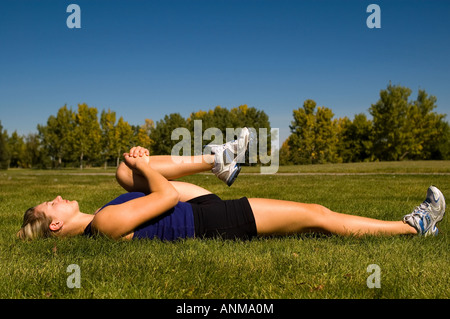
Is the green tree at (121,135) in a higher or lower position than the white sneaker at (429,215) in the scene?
higher

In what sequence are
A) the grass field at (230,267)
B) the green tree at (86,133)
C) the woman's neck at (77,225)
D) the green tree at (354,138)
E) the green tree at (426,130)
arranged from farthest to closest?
the green tree at (354,138) → the green tree at (426,130) → the green tree at (86,133) → the woman's neck at (77,225) → the grass field at (230,267)

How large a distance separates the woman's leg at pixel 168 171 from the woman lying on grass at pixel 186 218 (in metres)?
0.01

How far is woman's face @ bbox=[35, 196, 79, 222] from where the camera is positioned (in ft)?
11.1

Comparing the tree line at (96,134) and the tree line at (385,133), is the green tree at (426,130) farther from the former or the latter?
the tree line at (96,134)

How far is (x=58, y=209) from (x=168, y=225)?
3.50ft

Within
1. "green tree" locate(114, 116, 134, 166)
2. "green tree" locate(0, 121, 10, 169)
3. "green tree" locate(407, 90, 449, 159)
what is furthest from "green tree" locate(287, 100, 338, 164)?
"green tree" locate(0, 121, 10, 169)

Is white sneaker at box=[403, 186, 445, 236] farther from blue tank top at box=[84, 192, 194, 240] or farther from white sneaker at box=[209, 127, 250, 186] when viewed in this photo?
blue tank top at box=[84, 192, 194, 240]

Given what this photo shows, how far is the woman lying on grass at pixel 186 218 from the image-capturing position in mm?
3223

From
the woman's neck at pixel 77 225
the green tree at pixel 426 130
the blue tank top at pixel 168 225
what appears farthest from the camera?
the green tree at pixel 426 130

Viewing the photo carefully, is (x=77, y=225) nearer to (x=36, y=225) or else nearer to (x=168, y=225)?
(x=36, y=225)

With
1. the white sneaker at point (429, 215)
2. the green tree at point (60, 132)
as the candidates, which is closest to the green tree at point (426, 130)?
the green tree at point (60, 132)

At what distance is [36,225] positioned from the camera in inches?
138
